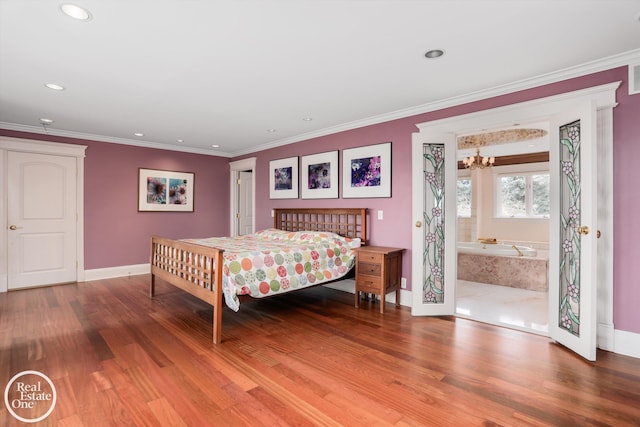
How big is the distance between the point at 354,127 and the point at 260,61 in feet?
Result: 7.00

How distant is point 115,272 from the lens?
5.39 meters

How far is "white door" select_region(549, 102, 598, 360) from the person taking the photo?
2.44 meters

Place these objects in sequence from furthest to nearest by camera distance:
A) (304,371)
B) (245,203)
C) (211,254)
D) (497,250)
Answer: (245,203) → (497,250) → (211,254) → (304,371)

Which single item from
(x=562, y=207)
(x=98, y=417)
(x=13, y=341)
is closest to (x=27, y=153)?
(x=13, y=341)

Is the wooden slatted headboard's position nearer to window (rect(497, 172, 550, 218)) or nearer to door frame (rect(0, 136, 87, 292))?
door frame (rect(0, 136, 87, 292))

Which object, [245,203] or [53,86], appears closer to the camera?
[53,86]

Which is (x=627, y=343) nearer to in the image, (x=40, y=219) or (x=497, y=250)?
(x=497, y=250)

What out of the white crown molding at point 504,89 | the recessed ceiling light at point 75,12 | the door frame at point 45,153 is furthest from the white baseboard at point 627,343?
the door frame at point 45,153

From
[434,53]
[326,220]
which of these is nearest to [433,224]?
[326,220]

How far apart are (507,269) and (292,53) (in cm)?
431

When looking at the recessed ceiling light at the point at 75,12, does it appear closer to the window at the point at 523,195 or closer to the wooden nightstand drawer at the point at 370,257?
the wooden nightstand drawer at the point at 370,257

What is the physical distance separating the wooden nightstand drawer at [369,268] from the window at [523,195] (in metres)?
5.46

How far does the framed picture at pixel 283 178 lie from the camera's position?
5.41 meters

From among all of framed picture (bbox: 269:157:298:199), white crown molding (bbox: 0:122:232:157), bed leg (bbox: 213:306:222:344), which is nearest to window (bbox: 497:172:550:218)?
framed picture (bbox: 269:157:298:199)
